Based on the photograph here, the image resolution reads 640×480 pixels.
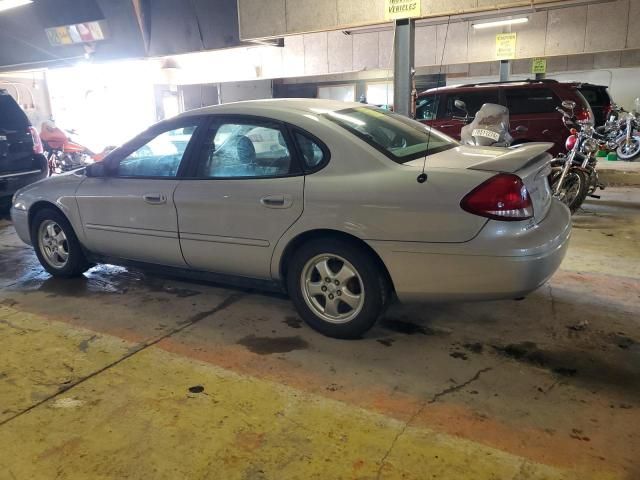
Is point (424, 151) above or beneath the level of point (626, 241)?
above

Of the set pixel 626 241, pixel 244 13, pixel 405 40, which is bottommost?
pixel 626 241

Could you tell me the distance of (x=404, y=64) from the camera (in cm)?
609

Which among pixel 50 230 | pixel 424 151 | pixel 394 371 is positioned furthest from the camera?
pixel 50 230

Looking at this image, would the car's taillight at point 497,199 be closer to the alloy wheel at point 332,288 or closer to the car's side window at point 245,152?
the alloy wheel at point 332,288

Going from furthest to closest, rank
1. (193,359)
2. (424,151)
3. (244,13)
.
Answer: (244,13) < (424,151) < (193,359)

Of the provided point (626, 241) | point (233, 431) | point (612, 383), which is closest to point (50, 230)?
point (233, 431)

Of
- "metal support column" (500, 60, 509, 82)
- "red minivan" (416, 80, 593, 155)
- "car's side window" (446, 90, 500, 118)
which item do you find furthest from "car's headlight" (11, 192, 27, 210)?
"metal support column" (500, 60, 509, 82)

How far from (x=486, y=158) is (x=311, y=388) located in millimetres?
1687

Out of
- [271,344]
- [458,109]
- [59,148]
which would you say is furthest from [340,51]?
[271,344]

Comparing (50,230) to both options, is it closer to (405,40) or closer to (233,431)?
(233,431)

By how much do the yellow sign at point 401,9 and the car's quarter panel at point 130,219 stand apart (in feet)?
11.6

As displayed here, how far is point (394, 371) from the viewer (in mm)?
2936

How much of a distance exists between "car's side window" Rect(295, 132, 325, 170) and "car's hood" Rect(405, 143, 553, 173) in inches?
22.1

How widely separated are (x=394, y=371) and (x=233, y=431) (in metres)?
0.99
